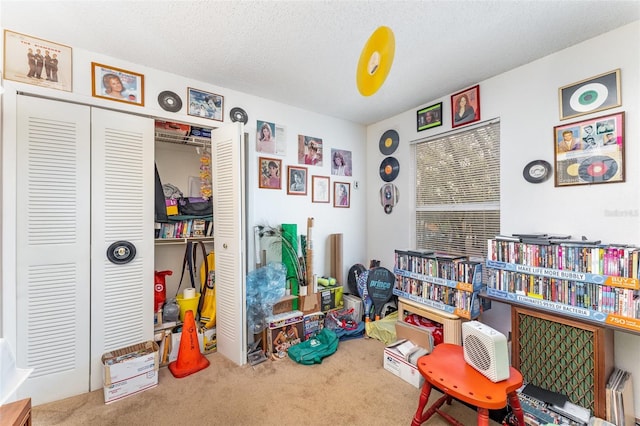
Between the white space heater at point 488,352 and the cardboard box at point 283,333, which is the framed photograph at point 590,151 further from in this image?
the cardboard box at point 283,333

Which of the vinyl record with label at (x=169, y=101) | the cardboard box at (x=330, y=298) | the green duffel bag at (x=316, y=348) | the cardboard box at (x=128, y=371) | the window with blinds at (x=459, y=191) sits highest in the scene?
the vinyl record with label at (x=169, y=101)

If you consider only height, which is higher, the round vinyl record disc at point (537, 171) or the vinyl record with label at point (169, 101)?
the vinyl record with label at point (169, 101)

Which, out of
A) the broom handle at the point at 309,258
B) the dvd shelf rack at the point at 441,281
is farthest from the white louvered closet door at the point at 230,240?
the dvd shelf rack at the point at 441,281

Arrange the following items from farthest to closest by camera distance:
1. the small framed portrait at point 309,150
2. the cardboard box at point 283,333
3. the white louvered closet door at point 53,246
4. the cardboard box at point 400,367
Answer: the small framed portrait at point 309,150
the cardboard box at point 283,333
the cardboard box at point 400,367
the white louvered closet door at point 53,246

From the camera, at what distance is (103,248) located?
2.00m

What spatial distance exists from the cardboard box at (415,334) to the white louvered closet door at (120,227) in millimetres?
2169

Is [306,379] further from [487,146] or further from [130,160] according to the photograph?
[487,146]

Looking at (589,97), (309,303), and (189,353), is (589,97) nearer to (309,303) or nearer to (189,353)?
(309,303)

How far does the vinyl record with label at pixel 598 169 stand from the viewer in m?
1.72

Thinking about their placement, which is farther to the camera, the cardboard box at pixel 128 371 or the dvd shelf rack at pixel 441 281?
the dvd shelf rack at pixel 441 281

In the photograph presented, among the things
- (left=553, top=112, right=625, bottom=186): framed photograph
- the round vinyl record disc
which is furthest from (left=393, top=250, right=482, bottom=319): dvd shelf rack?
(left=553, top=112, right=625, bottom=186): framed photograph

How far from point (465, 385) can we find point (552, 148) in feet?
5.98

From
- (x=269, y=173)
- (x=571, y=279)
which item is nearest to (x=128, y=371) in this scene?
(x=269, y=173)

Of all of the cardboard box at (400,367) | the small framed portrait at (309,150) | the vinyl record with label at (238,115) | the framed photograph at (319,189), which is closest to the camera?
the cardboard box at (400,367)
